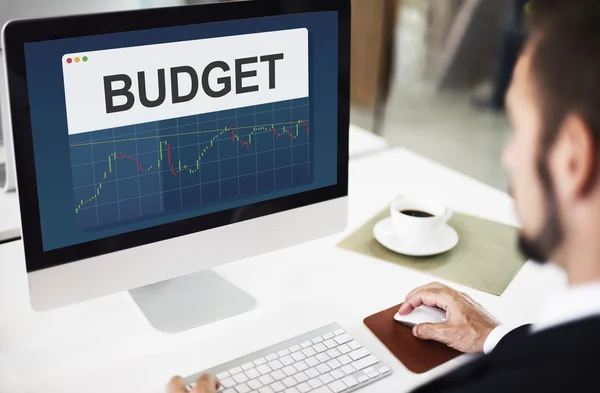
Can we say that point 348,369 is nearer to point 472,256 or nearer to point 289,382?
point 289,382

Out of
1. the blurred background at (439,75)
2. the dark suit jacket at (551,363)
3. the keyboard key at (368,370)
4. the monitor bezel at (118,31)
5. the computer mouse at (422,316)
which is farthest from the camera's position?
the blurred background at (439,75)

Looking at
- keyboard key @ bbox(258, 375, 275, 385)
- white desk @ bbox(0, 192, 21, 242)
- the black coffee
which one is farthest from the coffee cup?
white desk @ bbox(0, 192, 21, 242)

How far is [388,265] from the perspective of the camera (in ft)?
4.58

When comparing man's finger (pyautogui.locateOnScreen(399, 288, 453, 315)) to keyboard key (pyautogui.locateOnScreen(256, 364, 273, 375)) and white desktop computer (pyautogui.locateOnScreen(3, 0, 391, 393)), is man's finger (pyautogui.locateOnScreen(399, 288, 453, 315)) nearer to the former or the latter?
white desktop computer (pyautogui.locateOnScreen(3, 0, 391, 393))

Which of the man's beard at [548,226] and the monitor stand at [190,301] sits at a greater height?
the man's beard at [548,226]

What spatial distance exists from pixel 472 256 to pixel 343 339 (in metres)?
0.42

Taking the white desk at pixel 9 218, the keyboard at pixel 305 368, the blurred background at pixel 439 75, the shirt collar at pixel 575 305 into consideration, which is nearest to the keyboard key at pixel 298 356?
the keyboard at pixel 305 368

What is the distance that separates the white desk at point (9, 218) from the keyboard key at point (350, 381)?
0.79m

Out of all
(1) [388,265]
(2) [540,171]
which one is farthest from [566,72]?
(1) [388,265]

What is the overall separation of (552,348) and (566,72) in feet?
0.85

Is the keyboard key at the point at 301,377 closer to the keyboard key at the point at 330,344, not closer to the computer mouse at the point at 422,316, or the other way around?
the keyboard key at the point at 330,344

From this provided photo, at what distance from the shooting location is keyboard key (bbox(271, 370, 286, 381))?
1044 mm

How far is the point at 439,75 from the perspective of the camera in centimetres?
452

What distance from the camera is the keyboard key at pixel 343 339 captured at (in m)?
1.13
